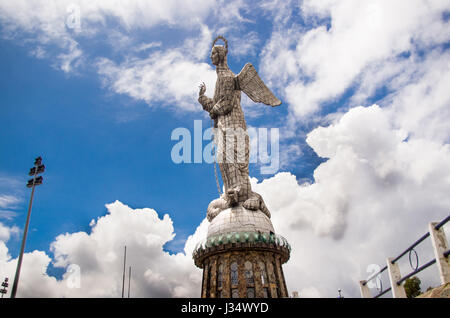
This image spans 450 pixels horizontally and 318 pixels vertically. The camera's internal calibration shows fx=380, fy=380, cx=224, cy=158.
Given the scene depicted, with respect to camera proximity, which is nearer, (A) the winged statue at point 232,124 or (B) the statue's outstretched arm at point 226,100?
(A) the winged statue at point 232,124

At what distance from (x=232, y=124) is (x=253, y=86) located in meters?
3.76

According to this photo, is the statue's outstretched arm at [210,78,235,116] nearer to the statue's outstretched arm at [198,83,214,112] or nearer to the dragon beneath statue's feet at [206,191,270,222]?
the statue's outstretched arm at [198,83,214,112]

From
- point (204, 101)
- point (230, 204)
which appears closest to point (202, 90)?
point (204, 101)

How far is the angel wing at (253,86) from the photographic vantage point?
3108cm

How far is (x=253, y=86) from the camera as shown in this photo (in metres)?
31.3

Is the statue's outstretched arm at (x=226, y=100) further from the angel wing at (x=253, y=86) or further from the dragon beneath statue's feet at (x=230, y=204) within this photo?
the dragon beneath statue's feet at (x=230, y=204)

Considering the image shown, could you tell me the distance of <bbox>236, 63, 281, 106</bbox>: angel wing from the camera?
1224 inches

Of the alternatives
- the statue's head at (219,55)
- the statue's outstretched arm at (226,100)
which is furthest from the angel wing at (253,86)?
the statue's head at (219,55)

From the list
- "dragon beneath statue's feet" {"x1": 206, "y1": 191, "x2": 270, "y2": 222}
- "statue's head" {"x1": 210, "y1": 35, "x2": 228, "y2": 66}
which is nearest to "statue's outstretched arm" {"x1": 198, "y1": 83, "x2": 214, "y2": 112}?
"statue's head" {"x1": 210, "y1": 35, "x2": 228, "y2": 66}

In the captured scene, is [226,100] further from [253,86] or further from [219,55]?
[219,55]

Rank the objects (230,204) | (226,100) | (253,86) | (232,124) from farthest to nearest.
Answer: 1. (253,86)
2. (226,100)
3. (232,124)
4. (230,204)
